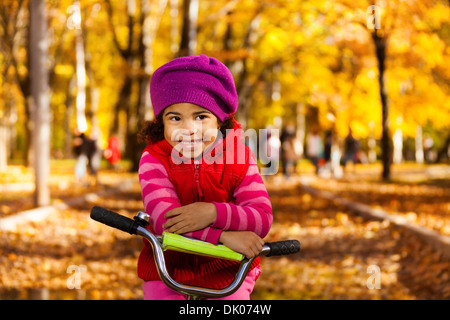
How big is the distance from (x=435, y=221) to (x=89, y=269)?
598 cm

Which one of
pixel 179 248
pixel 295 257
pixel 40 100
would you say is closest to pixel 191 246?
pixel 179 248

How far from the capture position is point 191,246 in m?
1.84

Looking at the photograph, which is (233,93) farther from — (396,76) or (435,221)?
(396,76)

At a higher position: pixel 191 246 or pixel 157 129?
pixel 157 129

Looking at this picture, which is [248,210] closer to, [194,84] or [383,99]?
[194,84]

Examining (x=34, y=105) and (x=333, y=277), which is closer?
(x=333, y=277)

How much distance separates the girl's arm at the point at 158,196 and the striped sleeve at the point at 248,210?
0.17 ft

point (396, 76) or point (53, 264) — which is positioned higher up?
point (396, 76)

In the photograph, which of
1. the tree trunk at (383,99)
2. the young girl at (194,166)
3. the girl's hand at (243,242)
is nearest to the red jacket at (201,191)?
the young girl at (194,166)

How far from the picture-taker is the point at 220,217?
1.95 metres

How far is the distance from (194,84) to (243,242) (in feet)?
1.95

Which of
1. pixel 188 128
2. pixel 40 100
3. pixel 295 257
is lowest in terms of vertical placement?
pixel 295 257

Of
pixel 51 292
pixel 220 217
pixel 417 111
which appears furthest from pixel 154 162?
pixel 417 111

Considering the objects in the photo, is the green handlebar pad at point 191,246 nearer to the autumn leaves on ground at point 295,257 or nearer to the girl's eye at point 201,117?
the girl's eye at point 201,117
